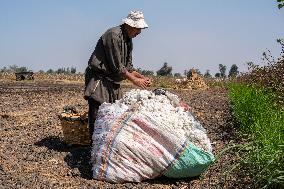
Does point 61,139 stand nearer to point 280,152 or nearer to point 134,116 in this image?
point 134,116

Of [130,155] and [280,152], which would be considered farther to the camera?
[130,155]

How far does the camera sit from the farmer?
5598 mm

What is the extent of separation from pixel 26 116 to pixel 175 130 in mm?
5055

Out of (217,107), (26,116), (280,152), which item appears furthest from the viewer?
(217,107)

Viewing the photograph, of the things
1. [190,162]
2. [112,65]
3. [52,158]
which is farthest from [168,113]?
[52,158]

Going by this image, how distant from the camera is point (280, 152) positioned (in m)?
3.87

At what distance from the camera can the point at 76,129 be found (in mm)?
→ 6320

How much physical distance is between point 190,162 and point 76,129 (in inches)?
76.7

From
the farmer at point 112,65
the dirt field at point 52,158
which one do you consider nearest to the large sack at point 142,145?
the dirt field at point 52,158

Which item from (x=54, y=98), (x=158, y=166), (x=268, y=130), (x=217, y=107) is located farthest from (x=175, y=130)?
(x=54, y=98)

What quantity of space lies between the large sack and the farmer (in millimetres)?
680

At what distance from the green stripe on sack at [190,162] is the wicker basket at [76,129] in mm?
1709

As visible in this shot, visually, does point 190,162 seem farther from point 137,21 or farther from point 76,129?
point 76,129

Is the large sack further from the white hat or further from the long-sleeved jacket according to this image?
the white hat
